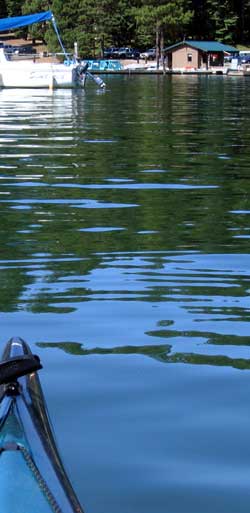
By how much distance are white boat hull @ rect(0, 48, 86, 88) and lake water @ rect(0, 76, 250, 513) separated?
33969 mm

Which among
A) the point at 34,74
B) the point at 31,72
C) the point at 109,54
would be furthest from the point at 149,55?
the point at 31,72

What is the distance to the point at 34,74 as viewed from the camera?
4984 cm

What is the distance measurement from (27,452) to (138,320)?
363cm

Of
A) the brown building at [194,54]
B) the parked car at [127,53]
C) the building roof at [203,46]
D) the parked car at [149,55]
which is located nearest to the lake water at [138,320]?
the building roof at [203,46]

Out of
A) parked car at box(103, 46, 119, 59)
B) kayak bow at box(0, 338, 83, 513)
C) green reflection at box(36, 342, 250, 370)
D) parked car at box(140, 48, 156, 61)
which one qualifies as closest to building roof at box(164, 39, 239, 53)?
parked car at box(140, 48, 156, 61)

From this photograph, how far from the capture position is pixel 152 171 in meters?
Answer: 15.9

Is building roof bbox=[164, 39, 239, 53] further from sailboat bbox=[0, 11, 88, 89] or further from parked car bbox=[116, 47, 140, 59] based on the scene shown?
sailboat bbox=[0, 11, 88, 89]

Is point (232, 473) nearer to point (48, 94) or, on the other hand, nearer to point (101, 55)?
point (48, 94)

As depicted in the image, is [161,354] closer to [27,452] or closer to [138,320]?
[138,320]

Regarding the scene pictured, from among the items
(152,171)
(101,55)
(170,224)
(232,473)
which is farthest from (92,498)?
(101,55)

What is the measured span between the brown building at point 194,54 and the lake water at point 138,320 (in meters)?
90.8

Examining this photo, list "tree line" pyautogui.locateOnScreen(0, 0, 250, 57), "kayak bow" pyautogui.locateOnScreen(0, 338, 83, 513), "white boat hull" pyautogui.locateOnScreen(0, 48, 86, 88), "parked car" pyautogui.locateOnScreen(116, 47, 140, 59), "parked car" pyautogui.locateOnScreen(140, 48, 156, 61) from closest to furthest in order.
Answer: "kayak bow" pyautogui.locateOnScreen(0, 338, 83, 513) < "white boat hull" pyautogui.locateOnScreen(0, 48, 86, 88) < "tree line" pyautogui.locateOnScreen(0, 0, 250, 57) < "parked car" pyautogui.locateOnScreen(116, 47, 140, 59) < "parked car" pyautogui.locateOnScreen(140, 48, 156, 61)

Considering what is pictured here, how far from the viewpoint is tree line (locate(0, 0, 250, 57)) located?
10506cm

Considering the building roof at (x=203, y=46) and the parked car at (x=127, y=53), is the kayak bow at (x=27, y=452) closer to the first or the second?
the building roof at (x=203, y=46)
